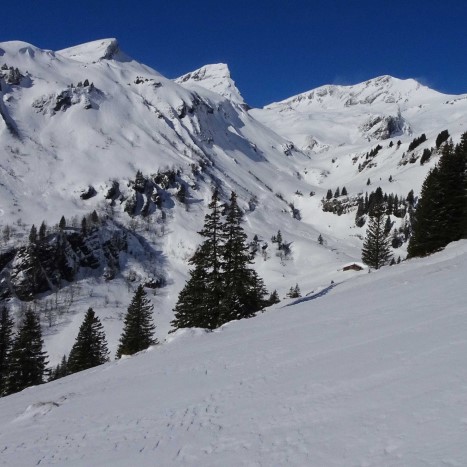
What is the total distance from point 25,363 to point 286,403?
142 feet

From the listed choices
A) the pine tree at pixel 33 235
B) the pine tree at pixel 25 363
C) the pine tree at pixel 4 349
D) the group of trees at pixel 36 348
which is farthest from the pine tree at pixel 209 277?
the pine tree at pixel 33 235

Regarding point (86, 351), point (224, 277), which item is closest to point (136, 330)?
point (86, 351)

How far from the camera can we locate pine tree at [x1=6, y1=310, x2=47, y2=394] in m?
43.1

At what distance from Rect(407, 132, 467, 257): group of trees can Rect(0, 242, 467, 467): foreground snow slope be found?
83.8 feet

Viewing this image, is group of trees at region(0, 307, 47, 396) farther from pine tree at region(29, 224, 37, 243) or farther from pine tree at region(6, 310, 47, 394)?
pine tree at region(29, 224, 37, 243)

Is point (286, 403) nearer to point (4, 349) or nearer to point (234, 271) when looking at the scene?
point (234, 271)

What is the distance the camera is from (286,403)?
884cm

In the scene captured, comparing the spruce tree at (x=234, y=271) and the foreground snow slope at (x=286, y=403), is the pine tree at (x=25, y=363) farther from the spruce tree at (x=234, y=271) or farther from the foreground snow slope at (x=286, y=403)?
the foreground snow slope at (x=286, y=403)

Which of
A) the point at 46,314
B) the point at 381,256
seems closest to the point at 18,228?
the point at 46,314

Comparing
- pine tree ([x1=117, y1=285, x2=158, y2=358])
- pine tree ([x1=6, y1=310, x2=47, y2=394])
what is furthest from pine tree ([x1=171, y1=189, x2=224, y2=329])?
pine tree ([x1=6, y1=310, x2=47, y2=394])

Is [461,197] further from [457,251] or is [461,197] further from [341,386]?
[341,386]

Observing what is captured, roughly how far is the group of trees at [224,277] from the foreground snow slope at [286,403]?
15.4 metres

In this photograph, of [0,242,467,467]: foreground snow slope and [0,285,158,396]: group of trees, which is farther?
[0,285,158,396]: group of trees

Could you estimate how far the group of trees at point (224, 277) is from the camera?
3219 centimetres
